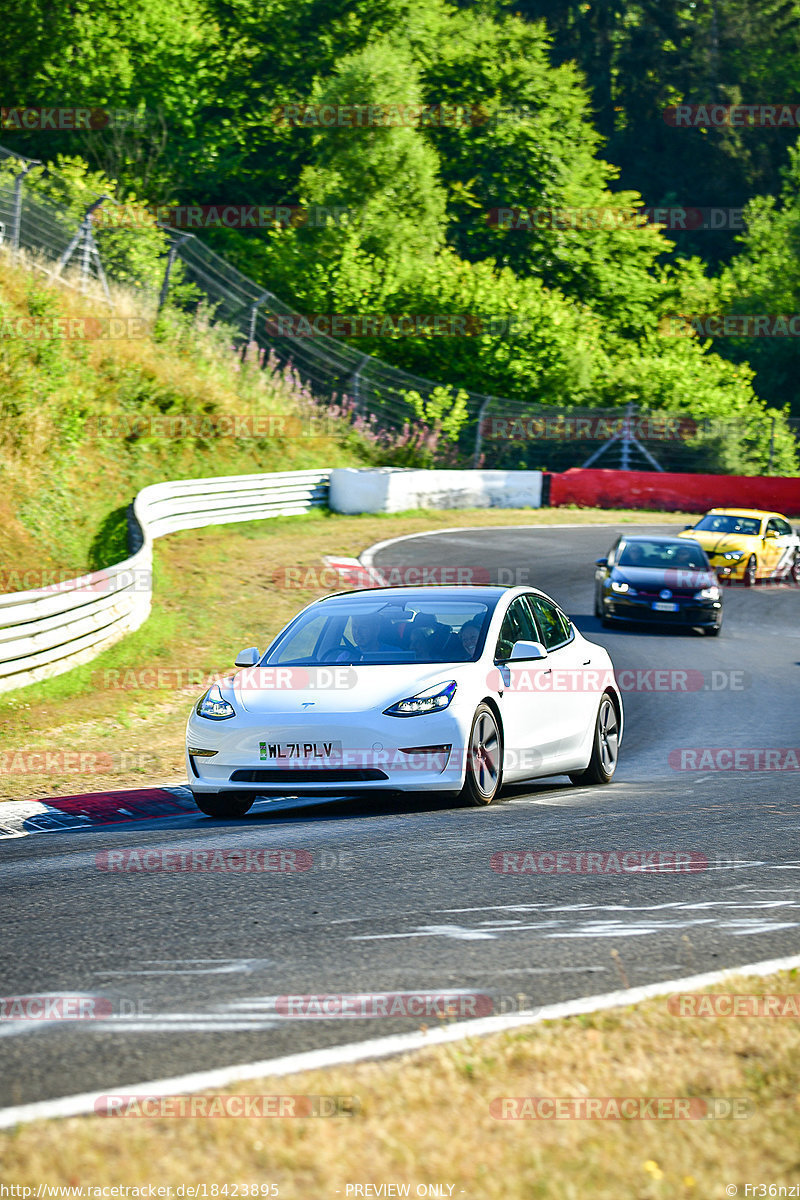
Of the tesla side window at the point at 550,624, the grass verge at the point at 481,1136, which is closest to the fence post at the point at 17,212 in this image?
the tesla side window at the point at 550,624

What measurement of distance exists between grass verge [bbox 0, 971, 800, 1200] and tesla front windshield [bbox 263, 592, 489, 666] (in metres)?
5.44

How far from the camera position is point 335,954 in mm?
5020

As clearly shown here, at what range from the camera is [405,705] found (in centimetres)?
852

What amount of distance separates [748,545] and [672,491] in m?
14.2

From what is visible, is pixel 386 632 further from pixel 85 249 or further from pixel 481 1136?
pixel 85 249

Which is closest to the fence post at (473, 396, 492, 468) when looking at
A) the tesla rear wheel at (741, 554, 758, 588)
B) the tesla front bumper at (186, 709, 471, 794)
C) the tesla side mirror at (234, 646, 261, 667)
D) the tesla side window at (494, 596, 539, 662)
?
the tesla rear wheel at (741, 554, 758, 588)

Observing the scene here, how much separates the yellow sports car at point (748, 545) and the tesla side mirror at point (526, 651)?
1751 cm

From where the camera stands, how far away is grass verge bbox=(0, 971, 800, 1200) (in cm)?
307

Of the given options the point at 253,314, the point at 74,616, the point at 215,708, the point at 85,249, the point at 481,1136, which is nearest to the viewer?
the point at 481,1136

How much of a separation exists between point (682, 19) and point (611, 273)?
84.4 ft

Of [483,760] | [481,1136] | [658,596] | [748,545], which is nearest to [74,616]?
[483,760]

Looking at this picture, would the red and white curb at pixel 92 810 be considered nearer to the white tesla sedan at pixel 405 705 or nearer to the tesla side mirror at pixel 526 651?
the white tesla sedan at pixel 405 705

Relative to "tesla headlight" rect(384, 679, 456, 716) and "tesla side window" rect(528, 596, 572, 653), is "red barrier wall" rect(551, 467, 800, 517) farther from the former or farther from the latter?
"tesla headlight" rect(384, 679, 456, 716)

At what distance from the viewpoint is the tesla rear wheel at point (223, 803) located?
29.3ft
